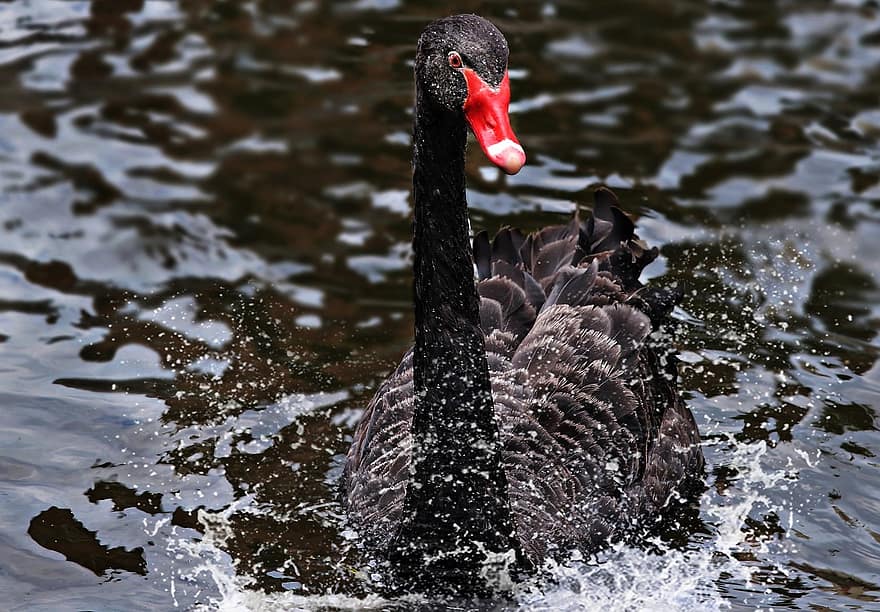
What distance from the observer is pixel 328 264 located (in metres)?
9.91

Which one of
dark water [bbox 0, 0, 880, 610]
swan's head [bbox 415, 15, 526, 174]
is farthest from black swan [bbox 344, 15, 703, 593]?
dark water [bbox 0, 0, 880, 610]

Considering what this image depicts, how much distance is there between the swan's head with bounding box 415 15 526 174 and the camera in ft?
16.4

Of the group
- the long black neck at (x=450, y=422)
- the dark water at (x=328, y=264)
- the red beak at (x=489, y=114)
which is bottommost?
the dark water at (x=328, y=264)

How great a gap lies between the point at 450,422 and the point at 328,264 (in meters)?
4.46

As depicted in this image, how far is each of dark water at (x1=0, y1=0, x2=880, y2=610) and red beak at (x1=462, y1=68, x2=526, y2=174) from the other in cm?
207

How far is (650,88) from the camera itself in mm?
11812

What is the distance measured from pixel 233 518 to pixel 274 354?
191 centimetres

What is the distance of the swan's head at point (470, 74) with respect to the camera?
4.99 metres

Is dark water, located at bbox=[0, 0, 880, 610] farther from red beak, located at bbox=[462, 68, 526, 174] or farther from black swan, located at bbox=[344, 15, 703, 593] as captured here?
red beak, located at bbox=[462, 68, 526, 174]

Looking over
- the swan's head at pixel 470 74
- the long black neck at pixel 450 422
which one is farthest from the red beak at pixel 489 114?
the long black neck at pixel 450 422

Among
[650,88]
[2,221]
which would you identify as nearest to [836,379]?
[650,88]

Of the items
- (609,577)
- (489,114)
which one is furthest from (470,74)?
(609,577)

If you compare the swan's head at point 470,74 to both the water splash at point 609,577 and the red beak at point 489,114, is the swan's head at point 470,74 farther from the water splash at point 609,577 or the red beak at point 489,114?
the water splash at point 609,577

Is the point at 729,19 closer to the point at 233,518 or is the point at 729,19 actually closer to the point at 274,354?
the point at 274,354
